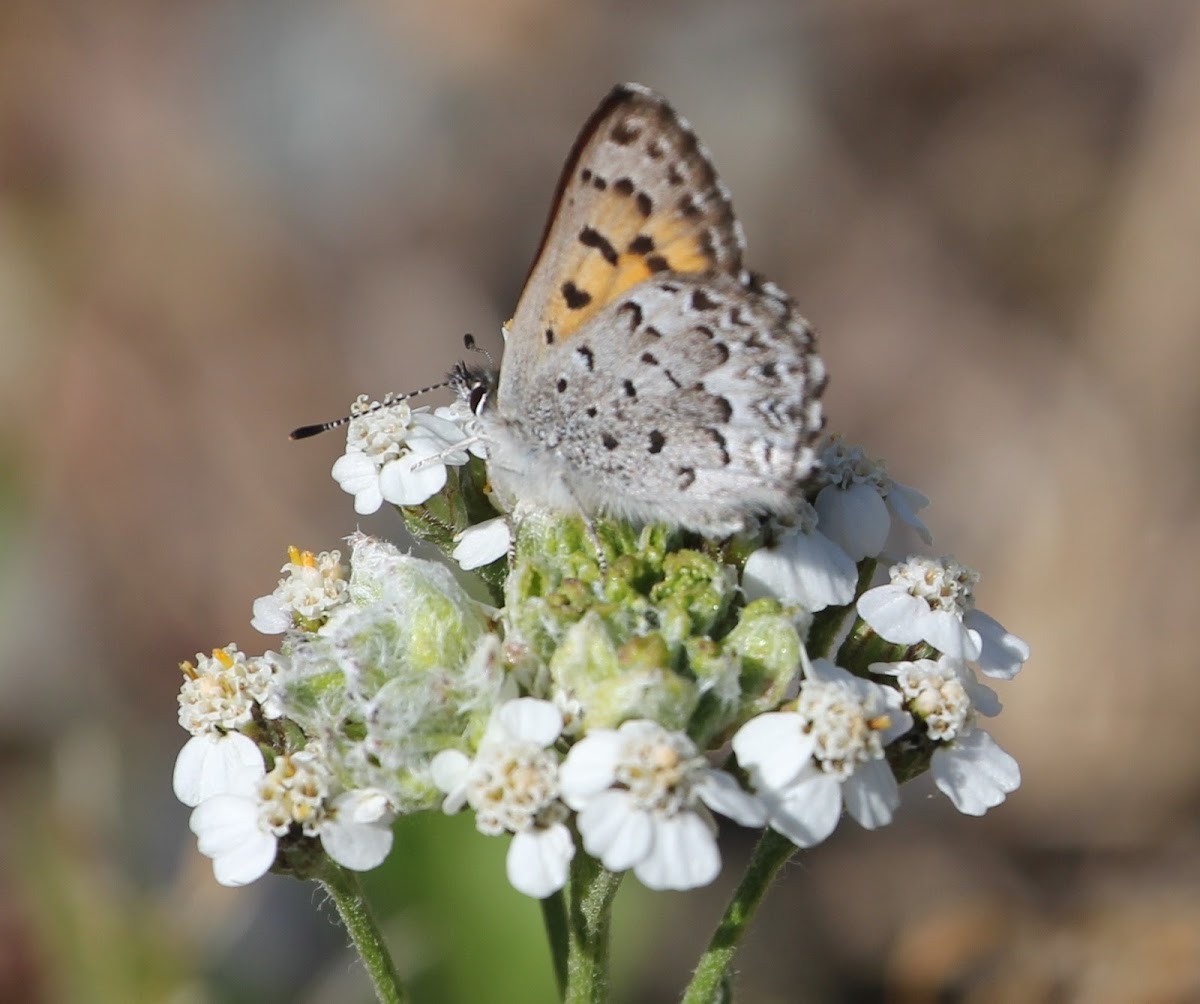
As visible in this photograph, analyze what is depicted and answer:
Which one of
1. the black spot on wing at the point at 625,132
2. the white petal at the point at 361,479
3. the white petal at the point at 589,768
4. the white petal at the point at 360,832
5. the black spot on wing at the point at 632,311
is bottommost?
the white petal at the point at 360,832

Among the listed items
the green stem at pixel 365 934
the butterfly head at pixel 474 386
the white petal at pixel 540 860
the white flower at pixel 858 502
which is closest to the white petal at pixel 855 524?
the white flower at pixel 858 502

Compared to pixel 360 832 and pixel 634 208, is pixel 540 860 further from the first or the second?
pixel 634 208

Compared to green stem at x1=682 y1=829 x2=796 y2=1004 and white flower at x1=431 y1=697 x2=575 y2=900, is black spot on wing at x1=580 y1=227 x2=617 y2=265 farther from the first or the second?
green stem at x1=682 y1=829 x2=796 y2=1004

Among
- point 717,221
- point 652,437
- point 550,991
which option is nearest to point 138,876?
point 550,991

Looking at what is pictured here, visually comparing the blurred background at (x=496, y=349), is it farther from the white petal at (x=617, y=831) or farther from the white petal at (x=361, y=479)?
the white petal at (x=617, y=831)

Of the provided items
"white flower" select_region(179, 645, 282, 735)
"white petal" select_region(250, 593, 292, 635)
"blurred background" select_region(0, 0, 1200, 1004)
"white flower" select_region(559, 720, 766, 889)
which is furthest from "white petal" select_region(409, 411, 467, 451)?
"blurred background" select_region(0, 0, 1200, 1004)

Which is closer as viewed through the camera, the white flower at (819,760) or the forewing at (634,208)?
the white flower at (819,760)
